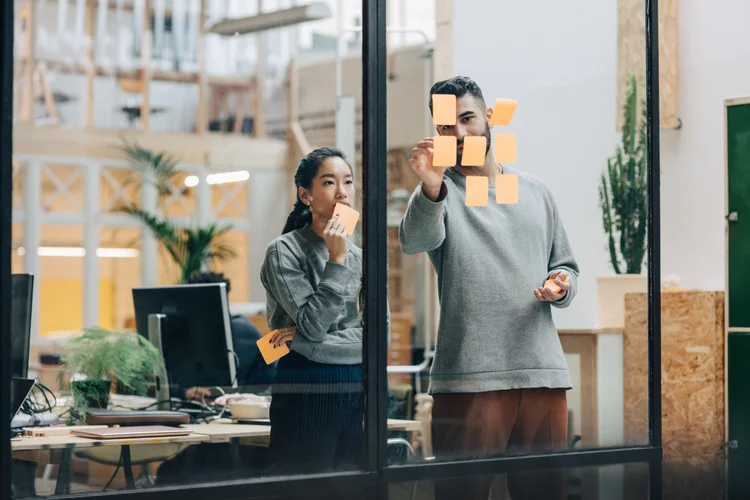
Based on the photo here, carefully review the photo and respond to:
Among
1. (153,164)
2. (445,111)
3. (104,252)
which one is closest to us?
(445,111)

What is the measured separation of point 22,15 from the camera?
8.70 ft

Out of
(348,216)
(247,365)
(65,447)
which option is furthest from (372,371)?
(247,365)

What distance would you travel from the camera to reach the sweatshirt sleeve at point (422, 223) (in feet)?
9.91

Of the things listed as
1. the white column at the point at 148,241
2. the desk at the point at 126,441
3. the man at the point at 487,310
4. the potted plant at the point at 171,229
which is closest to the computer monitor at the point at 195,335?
the desk at the point at 126,441

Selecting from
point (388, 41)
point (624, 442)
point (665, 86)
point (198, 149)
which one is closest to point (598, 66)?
point (388, 41)

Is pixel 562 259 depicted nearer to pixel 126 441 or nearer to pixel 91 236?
pixel 126 441

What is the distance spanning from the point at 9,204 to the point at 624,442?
2019 millimetres

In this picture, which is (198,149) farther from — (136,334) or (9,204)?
(9,204)

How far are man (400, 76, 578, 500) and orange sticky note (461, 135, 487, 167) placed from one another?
0.04 ft

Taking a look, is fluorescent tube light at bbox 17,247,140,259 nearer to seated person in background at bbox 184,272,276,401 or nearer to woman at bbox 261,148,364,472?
seated person in background at bbox 184,272,276,401

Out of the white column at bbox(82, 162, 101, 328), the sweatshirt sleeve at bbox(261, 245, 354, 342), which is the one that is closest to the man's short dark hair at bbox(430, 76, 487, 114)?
the sweatshirt sleeve at bbox(261, 245, 354, 342)

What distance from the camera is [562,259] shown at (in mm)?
3246

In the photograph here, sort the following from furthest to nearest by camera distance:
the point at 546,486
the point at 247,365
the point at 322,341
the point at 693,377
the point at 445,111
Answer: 1. the point at 693,377
2. the point at 247,365
3. the point at 546,486
4. the point at 445,111
5. the point at 322,341

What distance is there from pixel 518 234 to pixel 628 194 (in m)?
0.52
